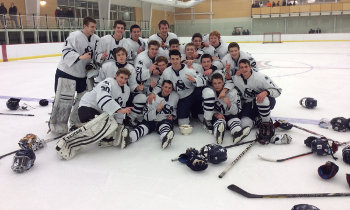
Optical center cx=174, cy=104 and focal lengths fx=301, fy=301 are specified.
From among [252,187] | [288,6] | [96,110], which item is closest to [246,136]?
[252,187]

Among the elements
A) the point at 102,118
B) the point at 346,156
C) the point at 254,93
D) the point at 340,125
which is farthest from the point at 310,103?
the point at 102,118

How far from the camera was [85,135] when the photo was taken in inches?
103

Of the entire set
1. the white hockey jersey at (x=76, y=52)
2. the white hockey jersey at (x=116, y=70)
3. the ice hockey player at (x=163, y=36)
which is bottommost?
the white hockey jersey at (x=116, y=70)

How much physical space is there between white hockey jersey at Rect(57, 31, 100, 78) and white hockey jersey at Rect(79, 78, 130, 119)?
55 cm

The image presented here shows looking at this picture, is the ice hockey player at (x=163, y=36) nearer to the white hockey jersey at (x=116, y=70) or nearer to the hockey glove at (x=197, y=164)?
the white hockey jersey at (x=116, y=70)

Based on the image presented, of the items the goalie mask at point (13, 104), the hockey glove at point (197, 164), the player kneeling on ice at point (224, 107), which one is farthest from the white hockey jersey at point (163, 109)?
the goalie mask at point (13, 104)

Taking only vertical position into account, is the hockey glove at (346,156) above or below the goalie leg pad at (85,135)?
below

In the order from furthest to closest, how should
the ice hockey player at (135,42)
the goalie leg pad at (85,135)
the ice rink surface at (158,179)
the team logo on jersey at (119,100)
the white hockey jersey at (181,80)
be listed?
the ice hockey player at (135,42), the white hockey jersey at (181,80), the team logo on jersey at (119,100), the goalie leg pad at (85,135), the ice rink surface at (158,179)

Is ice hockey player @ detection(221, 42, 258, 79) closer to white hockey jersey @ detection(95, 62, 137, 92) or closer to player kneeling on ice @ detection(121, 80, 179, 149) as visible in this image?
player kneeling on ice @ detection(121, 80, 179, 149)

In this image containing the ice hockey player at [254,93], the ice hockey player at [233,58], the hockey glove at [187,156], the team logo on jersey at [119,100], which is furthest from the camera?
the ice hockey player at [233,58]

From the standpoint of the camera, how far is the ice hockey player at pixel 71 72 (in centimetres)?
324

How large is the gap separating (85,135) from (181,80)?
4.08 feet

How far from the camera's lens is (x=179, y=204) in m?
1.90

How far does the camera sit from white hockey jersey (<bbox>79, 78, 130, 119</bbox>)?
2.71m
